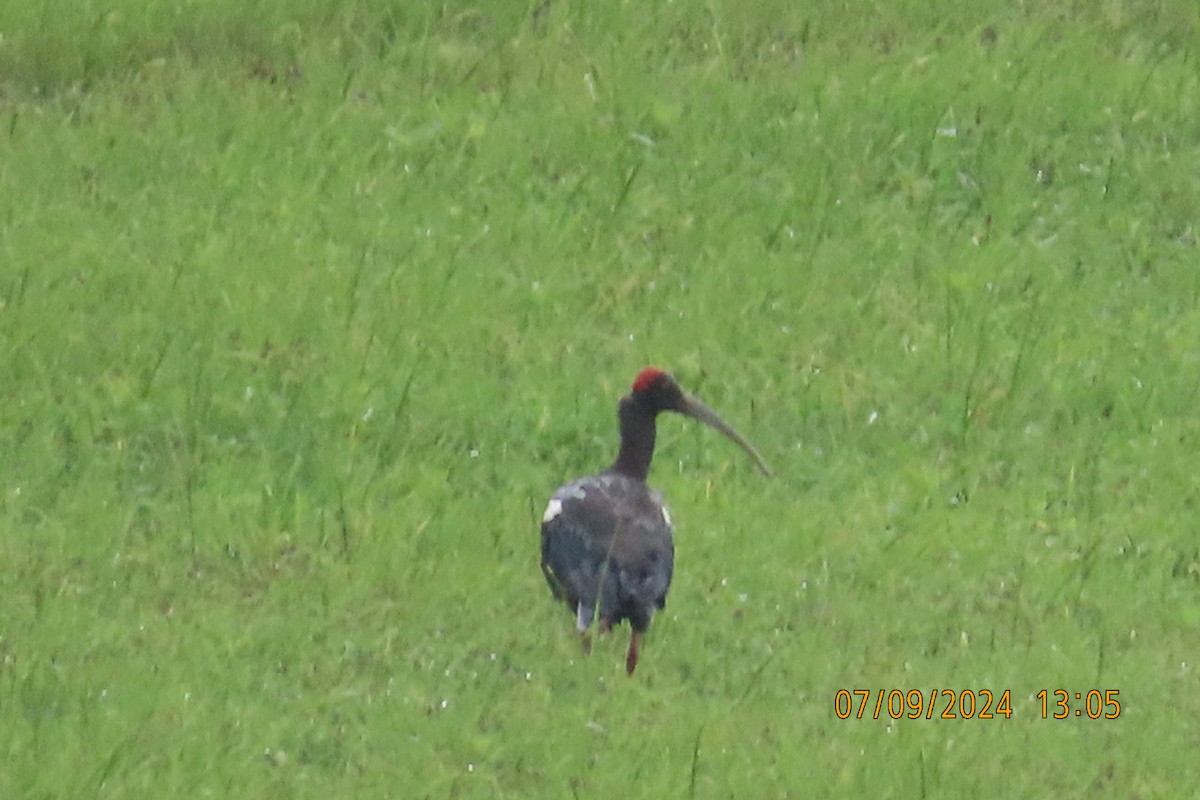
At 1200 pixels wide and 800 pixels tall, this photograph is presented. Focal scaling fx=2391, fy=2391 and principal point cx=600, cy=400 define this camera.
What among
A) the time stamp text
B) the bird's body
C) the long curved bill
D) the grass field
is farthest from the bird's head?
the time stamp text

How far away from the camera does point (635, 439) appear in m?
10.3

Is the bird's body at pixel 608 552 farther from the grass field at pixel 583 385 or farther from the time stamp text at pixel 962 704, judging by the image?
the time stamp text at pixel 962 704

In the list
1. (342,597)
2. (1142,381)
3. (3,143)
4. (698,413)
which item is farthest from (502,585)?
(3,143)

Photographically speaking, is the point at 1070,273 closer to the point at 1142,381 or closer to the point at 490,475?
the point at 1142,381

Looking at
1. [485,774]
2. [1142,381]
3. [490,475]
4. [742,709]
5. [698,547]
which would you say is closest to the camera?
[485,774]

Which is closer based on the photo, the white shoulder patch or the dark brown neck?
the white shoulder patch

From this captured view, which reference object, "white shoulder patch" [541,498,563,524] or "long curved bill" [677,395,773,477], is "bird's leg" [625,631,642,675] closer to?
"white shoulder patch" [541,498,563,524]

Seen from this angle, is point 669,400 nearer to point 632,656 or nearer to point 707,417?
point 707,417

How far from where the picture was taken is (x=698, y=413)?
10.7 meters

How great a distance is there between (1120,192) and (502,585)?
5.89 meters

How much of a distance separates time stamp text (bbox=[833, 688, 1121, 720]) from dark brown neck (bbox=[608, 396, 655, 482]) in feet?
5.55

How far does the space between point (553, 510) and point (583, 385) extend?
7.86 ft

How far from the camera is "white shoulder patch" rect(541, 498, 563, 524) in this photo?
31.5 feet

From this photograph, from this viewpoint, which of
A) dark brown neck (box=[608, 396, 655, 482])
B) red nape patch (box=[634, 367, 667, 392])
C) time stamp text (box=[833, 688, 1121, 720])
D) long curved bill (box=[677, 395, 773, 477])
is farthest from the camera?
long curved bill (box=[677, 395, 773, 477])
